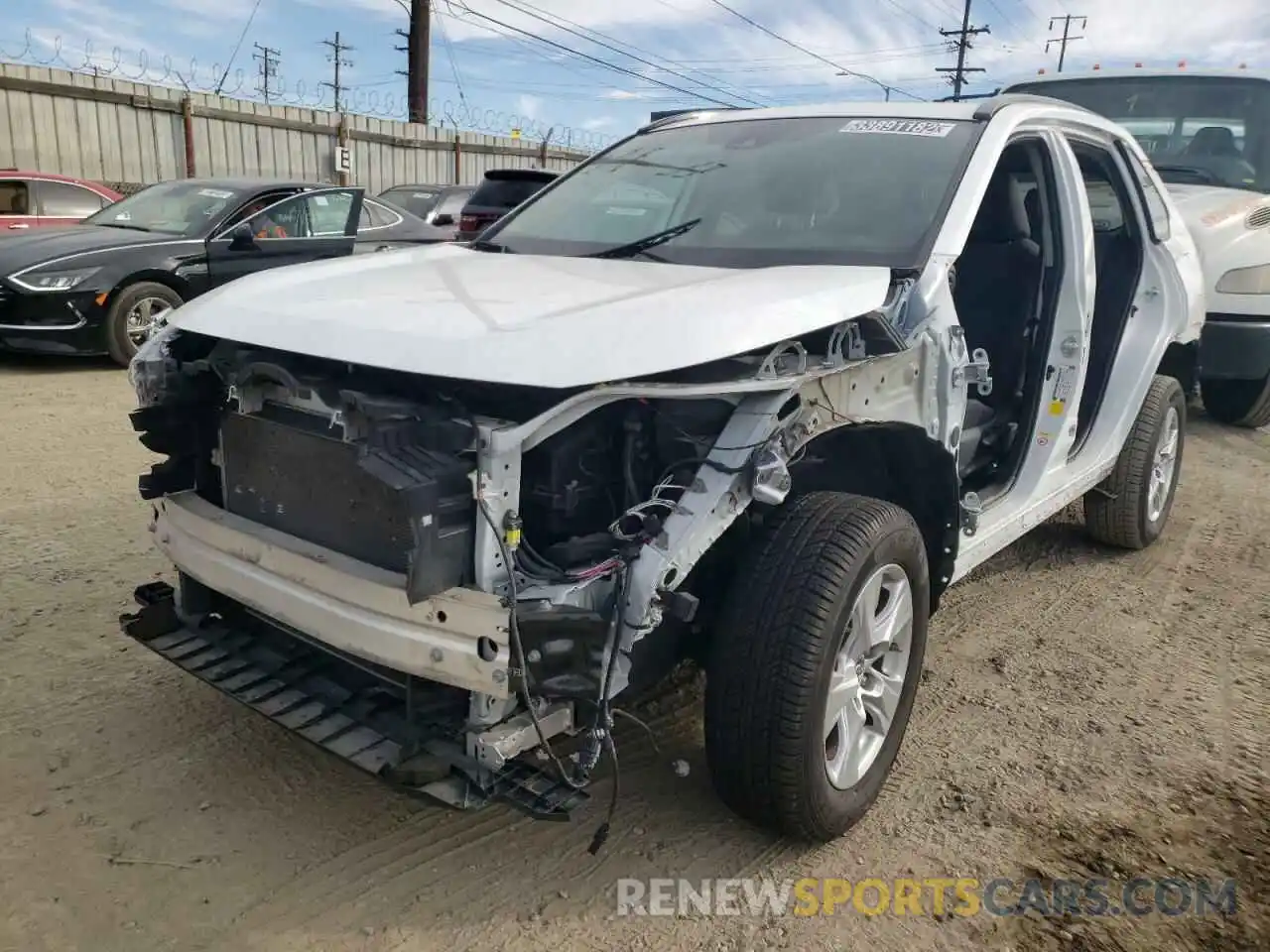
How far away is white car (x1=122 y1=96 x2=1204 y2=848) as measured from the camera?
212cm

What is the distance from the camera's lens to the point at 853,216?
127 inches

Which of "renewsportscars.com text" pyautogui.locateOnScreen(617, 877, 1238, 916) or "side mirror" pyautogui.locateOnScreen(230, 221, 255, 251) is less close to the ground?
"side mirror" pyautogui.locateOnScreen(230, 221, 255, 251)

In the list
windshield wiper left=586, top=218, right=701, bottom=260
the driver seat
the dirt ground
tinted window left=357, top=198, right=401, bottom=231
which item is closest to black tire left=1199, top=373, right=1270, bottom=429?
the dirt ground

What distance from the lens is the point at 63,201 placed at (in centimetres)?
1209

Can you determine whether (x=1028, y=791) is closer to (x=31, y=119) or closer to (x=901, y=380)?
(x=901, y=380)

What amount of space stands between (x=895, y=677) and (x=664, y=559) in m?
1.03

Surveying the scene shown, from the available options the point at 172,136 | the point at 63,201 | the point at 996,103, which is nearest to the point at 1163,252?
the point at 996,103

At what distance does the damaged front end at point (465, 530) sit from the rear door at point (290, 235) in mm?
4344

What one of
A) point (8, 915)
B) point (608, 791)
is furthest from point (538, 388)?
point (8, 915)

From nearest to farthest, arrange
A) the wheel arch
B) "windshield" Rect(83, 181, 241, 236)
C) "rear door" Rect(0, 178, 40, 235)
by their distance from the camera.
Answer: the wheel arch, "windshield" Rect(83, 181, 241, 236), "rear door" Rect(0, 178, 40, 235)

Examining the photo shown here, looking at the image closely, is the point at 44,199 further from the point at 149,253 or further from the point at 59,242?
the point at 149,253

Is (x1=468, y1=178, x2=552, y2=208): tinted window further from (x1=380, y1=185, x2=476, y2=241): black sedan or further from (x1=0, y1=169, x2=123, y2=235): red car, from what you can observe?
(x1=0, y1=169, x2=123, y2=235): red car

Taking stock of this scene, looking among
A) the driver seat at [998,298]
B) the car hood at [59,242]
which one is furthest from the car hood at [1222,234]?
the car hood at [59,242]

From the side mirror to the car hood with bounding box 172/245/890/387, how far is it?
3778 millimetres
